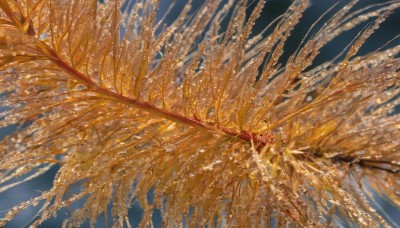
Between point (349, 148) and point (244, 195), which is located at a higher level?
point (349, 148)

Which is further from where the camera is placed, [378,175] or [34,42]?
[378,175]

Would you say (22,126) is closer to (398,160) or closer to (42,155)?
(42,155)

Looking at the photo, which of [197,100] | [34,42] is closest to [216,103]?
[197,100]

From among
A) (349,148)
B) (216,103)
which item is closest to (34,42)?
(216,103)

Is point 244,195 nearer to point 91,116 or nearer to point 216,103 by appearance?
point 216,103

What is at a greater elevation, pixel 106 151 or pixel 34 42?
pixel 34 42
